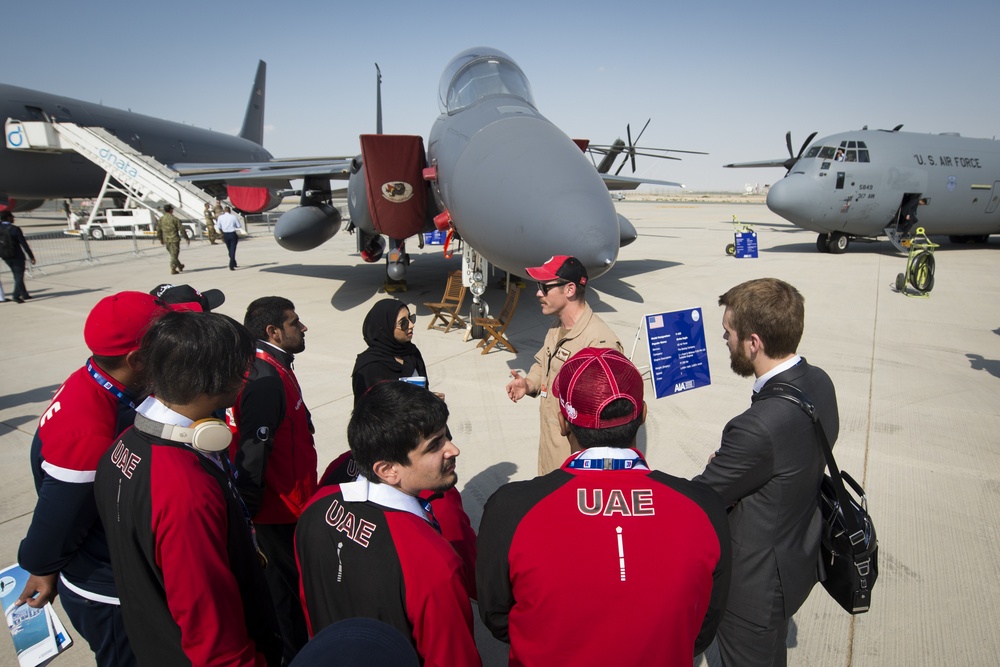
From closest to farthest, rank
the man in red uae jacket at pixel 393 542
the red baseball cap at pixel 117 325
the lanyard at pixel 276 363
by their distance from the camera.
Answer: the man in red uae jacket at pixel 393 542 → the red baseball cap at pixel 117 325 → the lanyard at pixel 276 363

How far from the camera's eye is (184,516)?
55.4 inches

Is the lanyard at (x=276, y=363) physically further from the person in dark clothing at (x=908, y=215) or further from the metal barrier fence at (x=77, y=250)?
the person in dark clothing at (x=908, y=215)

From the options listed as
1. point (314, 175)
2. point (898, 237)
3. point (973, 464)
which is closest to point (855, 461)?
point (973, 464)

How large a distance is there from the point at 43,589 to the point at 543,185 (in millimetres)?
3926

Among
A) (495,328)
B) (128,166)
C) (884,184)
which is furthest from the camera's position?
(128,166)

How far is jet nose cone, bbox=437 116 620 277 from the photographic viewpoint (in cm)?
410

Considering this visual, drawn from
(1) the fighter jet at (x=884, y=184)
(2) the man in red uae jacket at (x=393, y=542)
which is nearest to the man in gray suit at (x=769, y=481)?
(2) the man in red uae jacket at (x=393, y=542)

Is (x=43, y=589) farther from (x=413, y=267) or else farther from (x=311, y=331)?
(x=413, y=267)

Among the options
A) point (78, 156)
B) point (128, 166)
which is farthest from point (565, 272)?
point (78, 156)

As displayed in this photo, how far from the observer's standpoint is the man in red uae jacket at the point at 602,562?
116cm

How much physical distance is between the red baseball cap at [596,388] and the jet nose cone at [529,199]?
257 centimetres

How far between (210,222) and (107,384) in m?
21.0

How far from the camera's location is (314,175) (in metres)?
10.4

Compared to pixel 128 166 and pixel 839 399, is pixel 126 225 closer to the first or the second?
Result: pixel 128 166
